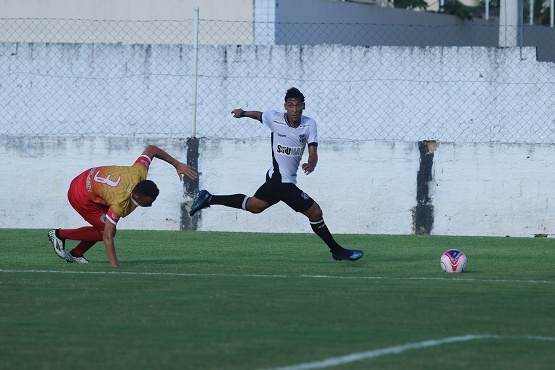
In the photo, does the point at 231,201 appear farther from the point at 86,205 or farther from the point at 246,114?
the point at 86,205

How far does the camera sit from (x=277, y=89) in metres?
20.2

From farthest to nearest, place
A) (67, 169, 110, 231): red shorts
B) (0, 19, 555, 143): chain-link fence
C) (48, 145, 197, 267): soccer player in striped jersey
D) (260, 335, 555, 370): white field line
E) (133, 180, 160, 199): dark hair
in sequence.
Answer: (0, 19, 555, 143): chain-link fence
(67, 169, 110, 231): red shorts
(48, 145, 197, 267): soccer player in striped jersey
(133, 180, 160, 199): dark hair
(260, 335, 555, 370): white field line

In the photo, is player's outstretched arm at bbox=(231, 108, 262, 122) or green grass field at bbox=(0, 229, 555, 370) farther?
player's outstretched arm at bbox=(231, 108, 262, 122)

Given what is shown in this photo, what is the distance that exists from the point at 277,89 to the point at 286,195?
6673mm

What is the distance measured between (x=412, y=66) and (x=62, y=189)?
559 centimetres

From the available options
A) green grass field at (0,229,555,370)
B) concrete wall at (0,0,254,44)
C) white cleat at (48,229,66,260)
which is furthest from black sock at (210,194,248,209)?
concrete wall at (0,0,254,44)

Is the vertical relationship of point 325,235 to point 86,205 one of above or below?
below

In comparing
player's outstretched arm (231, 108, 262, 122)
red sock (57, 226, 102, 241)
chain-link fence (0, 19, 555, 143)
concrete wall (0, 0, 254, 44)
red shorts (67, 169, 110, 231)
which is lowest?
red sock (57, 226, 102, 241)

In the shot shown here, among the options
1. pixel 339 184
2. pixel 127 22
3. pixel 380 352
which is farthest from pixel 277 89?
pixel 380 352

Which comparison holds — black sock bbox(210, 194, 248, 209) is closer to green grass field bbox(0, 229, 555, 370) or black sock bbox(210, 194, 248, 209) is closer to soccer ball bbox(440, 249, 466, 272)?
green grass field bbox(0, 229, 555, 370)

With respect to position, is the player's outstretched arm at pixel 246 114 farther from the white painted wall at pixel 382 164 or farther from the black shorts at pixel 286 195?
the white painted wall at pixel 382 164

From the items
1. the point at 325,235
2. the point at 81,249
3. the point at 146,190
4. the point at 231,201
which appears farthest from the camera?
the point at 231,201

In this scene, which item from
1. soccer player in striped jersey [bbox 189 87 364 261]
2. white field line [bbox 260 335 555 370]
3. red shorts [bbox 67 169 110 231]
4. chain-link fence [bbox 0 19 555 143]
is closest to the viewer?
white field line [bbox 260 335 555 370]

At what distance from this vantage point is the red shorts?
12648 millimetres
